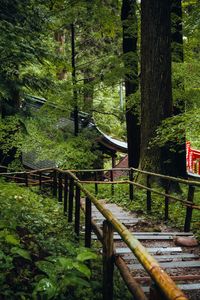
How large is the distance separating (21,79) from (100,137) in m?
8.83

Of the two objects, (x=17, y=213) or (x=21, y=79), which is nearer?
(x=17, y=213)

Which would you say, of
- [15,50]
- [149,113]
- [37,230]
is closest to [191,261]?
[37,230]

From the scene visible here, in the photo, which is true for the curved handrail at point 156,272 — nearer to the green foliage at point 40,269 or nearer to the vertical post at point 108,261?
the vertical post at point 108,261

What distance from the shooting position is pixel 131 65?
49.9 ft

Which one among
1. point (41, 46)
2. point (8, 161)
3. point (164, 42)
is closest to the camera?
point (41, 46)

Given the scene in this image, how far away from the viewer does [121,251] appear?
224 inches

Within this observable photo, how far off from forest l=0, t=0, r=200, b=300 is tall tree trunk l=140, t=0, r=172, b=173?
3cm

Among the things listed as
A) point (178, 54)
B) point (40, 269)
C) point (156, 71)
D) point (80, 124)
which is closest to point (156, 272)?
point (40, 269)

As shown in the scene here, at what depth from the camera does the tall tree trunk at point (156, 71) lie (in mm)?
10883

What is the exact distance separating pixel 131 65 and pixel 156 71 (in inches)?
175

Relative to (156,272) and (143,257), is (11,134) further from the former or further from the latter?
(156,272)

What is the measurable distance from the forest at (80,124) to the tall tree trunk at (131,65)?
42 mm

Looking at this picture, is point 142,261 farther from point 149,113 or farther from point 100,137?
point 100,137

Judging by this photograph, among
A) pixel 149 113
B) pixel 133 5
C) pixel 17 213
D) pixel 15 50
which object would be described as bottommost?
pixel 17 213
